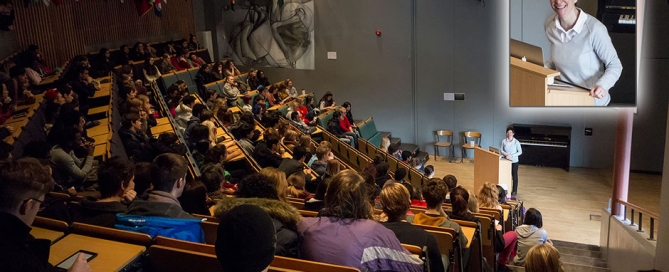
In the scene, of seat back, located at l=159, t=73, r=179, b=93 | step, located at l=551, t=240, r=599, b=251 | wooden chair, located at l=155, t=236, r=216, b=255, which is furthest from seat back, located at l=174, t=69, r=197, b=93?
wooden chair, located at l=155, t=236, r=216, b=255

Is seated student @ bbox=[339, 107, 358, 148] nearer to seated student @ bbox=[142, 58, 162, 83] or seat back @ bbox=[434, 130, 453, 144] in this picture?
seat back @ bbox=[434, 130, 453, 144]

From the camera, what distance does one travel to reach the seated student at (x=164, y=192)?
2900 mm

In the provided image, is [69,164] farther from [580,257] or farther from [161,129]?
[580,257]

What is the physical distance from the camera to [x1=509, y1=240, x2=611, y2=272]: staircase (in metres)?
6.41

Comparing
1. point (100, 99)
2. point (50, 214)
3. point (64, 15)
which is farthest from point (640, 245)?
point (64, 15)

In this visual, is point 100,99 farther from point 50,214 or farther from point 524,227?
point 524,227

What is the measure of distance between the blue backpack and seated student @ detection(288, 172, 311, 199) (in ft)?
6.23

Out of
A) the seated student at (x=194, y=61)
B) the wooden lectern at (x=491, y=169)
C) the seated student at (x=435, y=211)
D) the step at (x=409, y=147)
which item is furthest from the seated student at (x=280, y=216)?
the seated student at (x=194, y=61)

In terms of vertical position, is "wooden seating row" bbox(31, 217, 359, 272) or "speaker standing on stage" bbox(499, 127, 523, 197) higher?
"wooden seating row" bbox(31, 217, 359, 272)

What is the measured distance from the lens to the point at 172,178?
3.04 metres

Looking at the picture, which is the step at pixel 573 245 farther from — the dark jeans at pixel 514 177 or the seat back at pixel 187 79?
the seat back at pixel 187 79

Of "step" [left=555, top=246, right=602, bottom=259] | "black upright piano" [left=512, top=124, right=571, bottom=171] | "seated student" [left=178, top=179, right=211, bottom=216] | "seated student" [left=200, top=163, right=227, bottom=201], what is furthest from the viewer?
"black upright piano" [left=512, top=124, right=571, bottom=171]

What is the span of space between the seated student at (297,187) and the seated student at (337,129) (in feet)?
15.5

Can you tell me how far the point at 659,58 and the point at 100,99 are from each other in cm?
932
